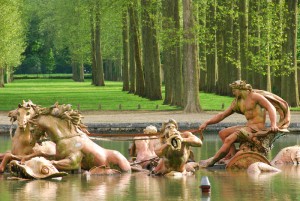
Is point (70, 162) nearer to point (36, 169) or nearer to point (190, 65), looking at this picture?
point (36, 169)

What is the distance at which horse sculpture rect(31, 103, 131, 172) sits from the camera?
2009cm

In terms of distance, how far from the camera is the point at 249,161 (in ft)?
70.0

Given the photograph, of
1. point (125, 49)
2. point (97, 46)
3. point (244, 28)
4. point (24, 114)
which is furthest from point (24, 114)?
point (97, 46)

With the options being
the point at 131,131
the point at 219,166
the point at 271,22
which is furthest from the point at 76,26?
the point at 219,166

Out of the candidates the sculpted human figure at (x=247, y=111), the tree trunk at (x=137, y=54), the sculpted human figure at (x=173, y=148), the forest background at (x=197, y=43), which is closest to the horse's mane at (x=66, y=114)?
the sculpted human figure at (x=173, y=148)

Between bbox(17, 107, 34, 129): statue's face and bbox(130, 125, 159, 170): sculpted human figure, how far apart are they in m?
2.41

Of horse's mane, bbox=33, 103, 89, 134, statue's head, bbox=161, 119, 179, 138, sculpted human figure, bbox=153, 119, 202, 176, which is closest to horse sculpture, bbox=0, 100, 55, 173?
horse's mane, bbox=33, 103, 89, 134

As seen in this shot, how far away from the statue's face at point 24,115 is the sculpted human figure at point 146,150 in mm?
2410

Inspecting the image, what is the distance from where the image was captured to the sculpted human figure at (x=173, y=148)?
1945 cm

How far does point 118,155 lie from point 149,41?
4301 centimetres

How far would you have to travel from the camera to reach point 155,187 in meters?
18.0

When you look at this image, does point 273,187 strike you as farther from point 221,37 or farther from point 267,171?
point 221,37

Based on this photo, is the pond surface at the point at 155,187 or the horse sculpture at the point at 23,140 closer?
the pond surface at the point at 155,187

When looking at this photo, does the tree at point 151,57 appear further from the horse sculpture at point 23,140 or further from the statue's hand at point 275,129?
the horse sculpture at point 23,140
